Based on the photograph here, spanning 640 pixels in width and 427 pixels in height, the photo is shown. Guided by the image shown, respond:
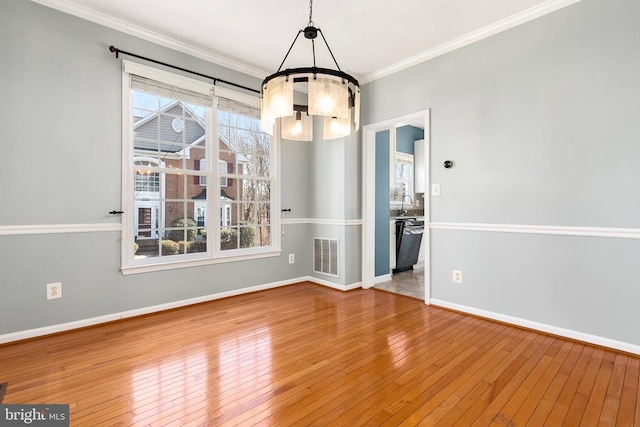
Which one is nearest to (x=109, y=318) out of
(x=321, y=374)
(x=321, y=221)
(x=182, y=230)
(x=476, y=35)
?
(x=182, y=230)

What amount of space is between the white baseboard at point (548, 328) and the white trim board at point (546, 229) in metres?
0.79

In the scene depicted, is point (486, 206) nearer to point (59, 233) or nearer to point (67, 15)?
point (59, 233)

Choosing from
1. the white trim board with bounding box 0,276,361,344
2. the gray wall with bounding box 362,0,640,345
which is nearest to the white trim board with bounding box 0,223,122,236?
the white trim board with bounding box 0,276,361,344

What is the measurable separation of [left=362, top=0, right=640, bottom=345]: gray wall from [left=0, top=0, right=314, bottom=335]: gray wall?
3.07m

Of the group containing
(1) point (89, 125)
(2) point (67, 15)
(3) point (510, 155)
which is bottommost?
(3) point (510, 155)

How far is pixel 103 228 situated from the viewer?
2.86 metres

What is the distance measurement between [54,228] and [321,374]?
2483 mm

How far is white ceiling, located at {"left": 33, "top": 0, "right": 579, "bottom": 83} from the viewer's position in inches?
104

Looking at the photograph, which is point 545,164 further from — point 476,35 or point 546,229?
point 476,35

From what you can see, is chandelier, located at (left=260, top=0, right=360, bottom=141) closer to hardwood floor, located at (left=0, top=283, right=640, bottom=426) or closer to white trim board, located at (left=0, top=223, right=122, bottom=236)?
hardwood floor, located at (left=0, top=283, right=640, bottom=426)

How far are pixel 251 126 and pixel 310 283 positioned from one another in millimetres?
2281

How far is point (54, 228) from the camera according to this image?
2623mm

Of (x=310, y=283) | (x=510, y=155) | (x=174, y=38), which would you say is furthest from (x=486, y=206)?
(x=174, y=38)

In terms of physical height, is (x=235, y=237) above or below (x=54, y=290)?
above
